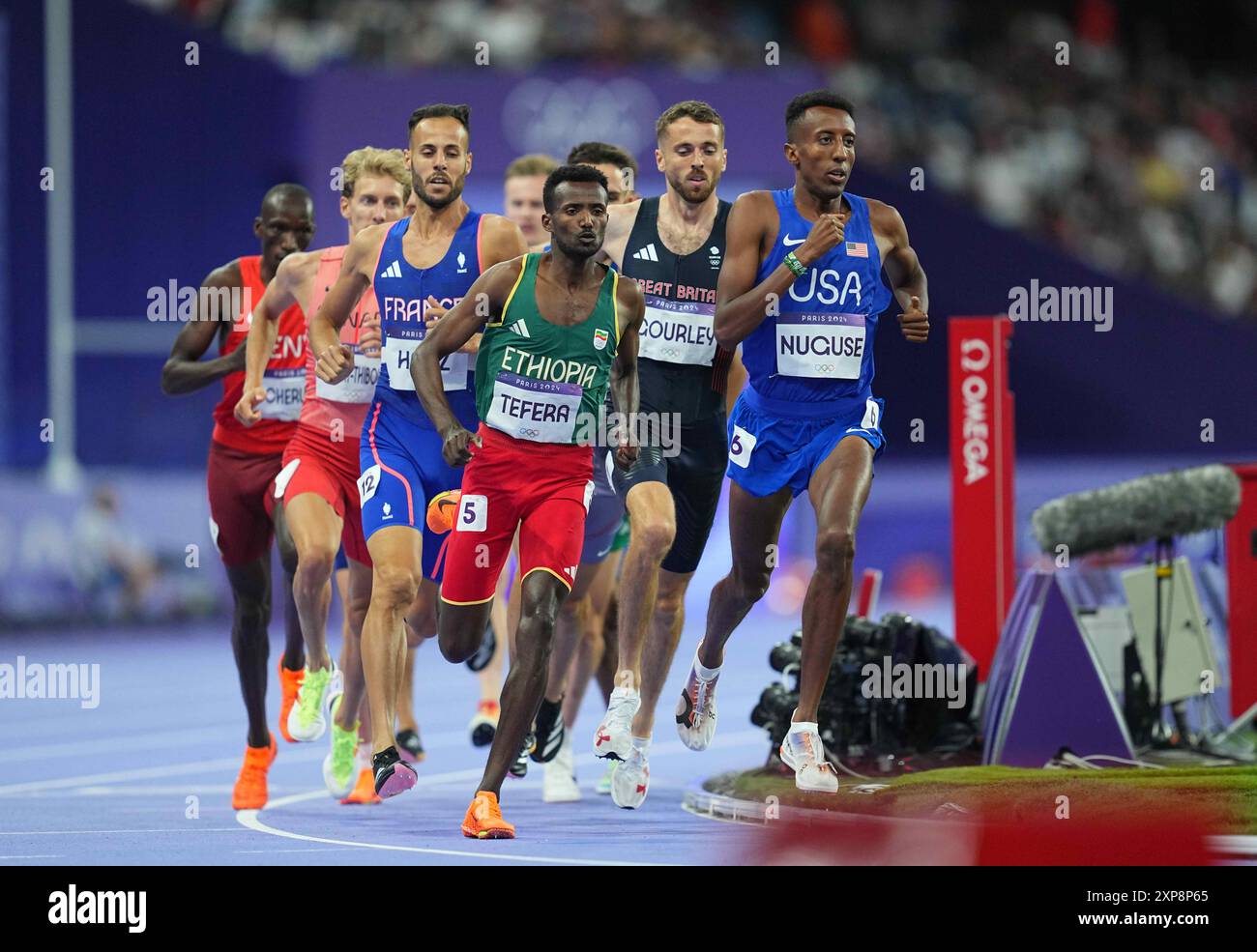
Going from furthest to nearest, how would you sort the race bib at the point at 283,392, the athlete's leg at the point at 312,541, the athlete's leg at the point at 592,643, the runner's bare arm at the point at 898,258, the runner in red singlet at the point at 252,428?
1. the athlete's leg at the point at 592,643
2. the race bib at the point at 283,392
3. the runner in red singlet at the point at 252,428
4. the athlete's leg at the point at 312,541
5. the runner's bare arm at the point at 898,258

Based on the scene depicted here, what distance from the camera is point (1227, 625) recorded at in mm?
10992

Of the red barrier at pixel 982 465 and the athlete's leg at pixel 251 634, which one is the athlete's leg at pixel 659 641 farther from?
the athlete's leg at pixel 251 634

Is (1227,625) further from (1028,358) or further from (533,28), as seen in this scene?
(533,28)

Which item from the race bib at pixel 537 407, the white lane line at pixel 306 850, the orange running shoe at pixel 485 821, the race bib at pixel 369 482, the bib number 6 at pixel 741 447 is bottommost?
the white lane line at pixel 306 850

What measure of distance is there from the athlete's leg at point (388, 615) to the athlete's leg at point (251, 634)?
1.80 m

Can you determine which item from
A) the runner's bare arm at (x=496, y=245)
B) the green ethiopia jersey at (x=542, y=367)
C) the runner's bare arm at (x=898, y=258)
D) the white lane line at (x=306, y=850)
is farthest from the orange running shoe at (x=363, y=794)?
the runner's bare arm at (x=898, y=258)

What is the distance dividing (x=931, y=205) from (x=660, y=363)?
11146 millimetres

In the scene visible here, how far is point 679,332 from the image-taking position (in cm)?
907

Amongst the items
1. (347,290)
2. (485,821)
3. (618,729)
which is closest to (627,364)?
(347,290)

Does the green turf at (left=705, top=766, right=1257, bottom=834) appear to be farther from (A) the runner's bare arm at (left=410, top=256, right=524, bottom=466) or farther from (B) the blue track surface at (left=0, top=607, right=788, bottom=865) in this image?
(A) the runner's bare arm at (left=410, top=256, right=524, bottom=466)

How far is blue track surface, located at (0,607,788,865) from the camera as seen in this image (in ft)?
27.1

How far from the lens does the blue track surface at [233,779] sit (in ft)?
27.1

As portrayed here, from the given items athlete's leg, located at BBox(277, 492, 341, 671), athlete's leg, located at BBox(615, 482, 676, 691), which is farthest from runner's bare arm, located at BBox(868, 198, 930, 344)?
athlete's leg, located at BBox(277, 492, 341, 671)
